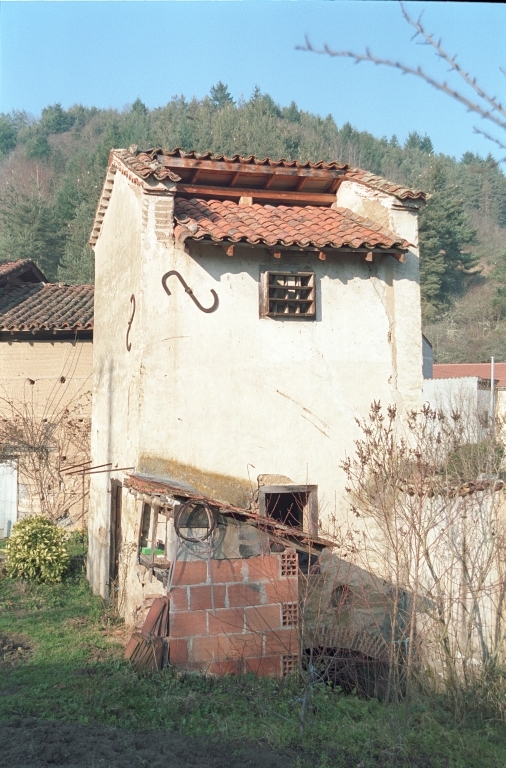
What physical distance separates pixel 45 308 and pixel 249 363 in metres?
9.04

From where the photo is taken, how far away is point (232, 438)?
10.4m

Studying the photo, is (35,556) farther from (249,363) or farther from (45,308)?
(45,308)

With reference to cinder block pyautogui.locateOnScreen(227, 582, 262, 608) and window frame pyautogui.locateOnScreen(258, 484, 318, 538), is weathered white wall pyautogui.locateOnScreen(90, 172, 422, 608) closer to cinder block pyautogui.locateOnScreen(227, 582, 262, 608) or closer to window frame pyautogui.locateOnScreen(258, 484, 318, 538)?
window frame pyautogui.locateOnScreen(258, 484, 318, 538)

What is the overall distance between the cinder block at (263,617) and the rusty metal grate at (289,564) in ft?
1.37

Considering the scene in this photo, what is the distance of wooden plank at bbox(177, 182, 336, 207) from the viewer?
11914 mm

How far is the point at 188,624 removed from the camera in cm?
829

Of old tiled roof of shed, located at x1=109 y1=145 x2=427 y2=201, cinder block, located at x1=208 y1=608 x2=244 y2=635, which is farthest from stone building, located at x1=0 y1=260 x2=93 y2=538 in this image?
cinder block, located at x1=208 y1=608 x2=244 y2=635

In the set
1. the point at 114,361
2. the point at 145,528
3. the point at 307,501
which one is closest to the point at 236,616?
the point at 145,528

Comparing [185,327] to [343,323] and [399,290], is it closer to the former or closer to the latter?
[343,323]

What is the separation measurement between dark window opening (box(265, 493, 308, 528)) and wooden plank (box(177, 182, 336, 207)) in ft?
16.4

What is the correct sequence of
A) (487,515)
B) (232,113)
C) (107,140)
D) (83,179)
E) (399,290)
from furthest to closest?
(232,113), (107,140), (83,179), (399,290), (487,515)

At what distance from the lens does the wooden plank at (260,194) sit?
1191cm

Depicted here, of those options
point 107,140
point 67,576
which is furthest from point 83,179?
point 67,576

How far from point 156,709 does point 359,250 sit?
6.75 meters
